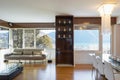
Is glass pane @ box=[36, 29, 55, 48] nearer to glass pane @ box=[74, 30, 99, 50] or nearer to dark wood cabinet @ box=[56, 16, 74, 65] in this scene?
glass pane @ box=[74, 30, 99, 50]

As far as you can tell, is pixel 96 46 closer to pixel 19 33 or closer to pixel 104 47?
Answer: pixel 104 47

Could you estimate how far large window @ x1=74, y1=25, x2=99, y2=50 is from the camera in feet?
29.5

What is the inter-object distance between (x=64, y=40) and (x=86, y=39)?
51.6 inches

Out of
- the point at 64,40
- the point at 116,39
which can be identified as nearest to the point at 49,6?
the point at 64,40

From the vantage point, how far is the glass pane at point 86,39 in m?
8.99

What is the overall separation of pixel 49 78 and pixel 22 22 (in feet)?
19.5

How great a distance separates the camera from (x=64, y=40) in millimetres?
8523

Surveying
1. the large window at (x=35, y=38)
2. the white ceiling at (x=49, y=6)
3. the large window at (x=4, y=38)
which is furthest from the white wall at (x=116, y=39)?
the large window at (x=4, y=38)

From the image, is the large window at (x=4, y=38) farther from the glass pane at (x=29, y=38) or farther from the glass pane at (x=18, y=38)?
the glass pane at (x=29, y=38)

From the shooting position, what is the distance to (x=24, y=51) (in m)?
9.61

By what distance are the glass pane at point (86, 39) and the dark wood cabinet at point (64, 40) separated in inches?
25.5

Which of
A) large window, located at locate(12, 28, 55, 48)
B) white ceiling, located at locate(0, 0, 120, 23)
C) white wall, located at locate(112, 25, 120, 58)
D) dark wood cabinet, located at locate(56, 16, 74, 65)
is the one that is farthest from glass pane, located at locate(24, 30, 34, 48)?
white wall, located at locate(112, 25, 120, 58)

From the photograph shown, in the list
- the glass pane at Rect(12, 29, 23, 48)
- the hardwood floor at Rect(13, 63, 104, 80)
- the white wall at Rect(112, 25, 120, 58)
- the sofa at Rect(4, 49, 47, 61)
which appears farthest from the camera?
the glass pane at Rect(12, 29, 23, 48)

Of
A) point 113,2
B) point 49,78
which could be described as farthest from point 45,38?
point 113,2
